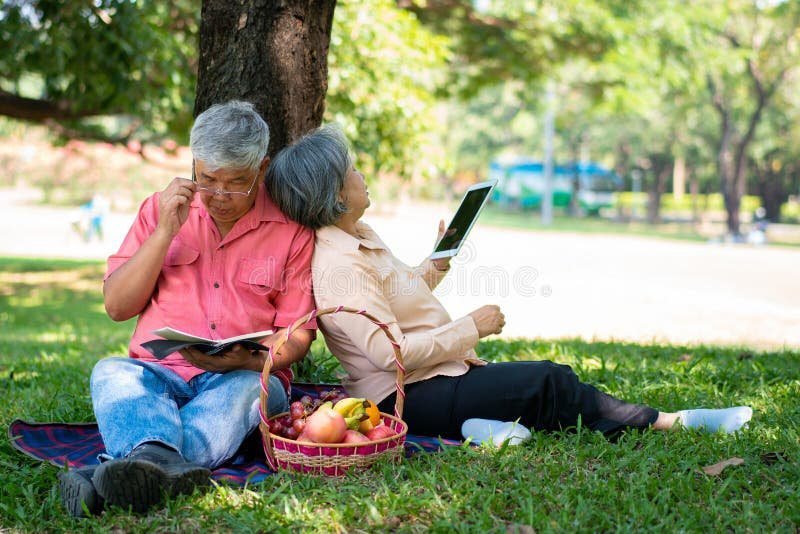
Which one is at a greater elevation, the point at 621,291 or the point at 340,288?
the point at 340,288

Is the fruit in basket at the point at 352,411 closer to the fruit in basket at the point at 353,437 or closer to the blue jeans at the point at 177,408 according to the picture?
the fruit in basket at the point at 353,437

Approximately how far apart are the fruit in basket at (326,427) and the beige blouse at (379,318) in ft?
1.33

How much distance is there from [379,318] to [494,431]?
733 mm

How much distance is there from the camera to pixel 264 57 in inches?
182

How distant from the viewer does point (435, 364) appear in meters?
3.78

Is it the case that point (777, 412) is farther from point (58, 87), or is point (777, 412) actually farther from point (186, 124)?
point (186, 124)

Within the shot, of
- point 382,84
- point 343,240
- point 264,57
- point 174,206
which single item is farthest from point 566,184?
point 174,206

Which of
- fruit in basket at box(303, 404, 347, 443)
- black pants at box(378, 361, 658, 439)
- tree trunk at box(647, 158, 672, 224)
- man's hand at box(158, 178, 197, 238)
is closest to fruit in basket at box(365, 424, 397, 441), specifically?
fruit in basket at box(303, 404, 347, 443)

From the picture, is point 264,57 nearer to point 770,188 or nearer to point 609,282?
point 609,282

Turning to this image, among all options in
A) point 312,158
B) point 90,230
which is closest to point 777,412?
point 312,158

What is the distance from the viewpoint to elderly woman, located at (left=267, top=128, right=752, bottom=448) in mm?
3641

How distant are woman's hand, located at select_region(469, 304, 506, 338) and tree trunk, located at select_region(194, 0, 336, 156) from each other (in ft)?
5.46

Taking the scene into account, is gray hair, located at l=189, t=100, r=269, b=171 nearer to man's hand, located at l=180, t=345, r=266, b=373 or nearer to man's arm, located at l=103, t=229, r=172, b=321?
man's arm, located at l=103, t=229, r=172, b=321

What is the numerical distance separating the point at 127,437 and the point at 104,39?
7.63m
